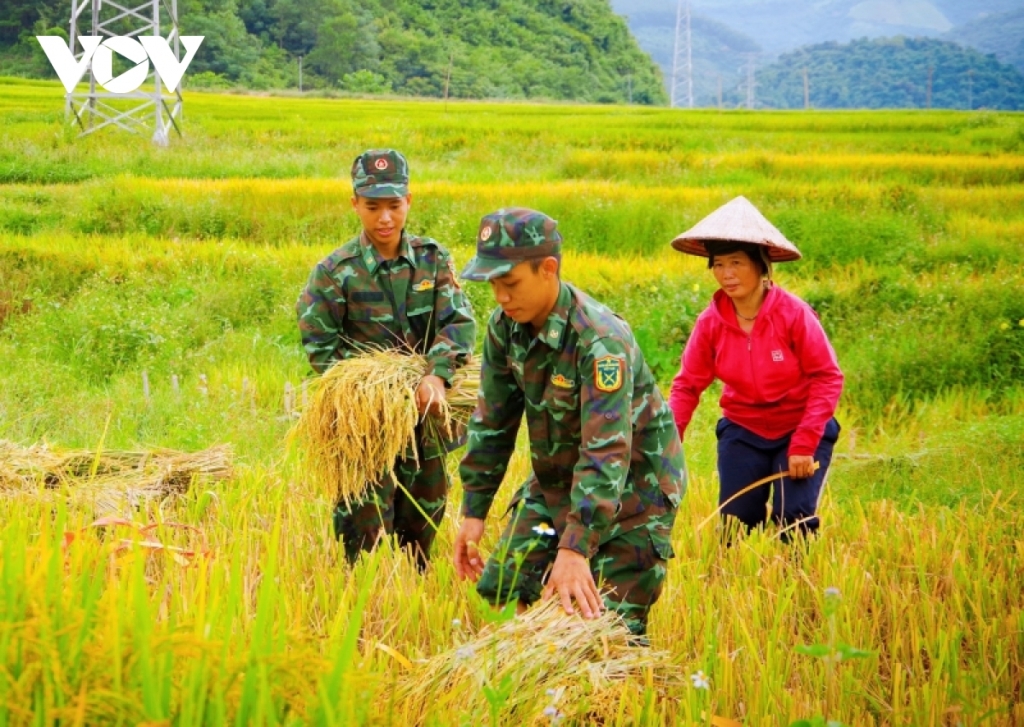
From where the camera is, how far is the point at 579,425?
2.85 m

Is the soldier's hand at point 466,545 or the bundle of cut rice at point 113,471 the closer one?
the soldier's hand at point 466,545

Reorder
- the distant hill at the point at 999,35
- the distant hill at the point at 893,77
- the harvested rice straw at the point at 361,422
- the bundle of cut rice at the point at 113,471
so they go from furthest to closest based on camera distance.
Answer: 1. the distant hill at the point at 999,35
2. the distant hill at the point at 893,77
3. the bundle of cut rice at the point at 113,471
4. the harvested rice straw at the point at 361,422

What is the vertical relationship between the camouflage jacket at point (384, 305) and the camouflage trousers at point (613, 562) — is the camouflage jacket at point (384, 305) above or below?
above

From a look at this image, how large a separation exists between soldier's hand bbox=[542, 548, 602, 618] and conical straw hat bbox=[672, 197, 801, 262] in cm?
149

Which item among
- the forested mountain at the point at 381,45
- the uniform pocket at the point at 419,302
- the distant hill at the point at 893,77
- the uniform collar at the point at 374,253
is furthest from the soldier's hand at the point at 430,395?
the distant hill at the point at 893,77

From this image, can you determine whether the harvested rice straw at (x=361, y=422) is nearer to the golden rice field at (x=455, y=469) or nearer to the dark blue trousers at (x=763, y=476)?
the golden rice field at (x=455, y=469)

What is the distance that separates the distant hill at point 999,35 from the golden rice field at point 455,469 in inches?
5450

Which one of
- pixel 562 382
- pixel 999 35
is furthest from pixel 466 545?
pixel 999 35

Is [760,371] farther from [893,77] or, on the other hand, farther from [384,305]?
[893,77]

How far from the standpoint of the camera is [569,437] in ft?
9.44

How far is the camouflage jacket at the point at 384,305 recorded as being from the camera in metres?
4.00

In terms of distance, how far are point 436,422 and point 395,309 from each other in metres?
0.49

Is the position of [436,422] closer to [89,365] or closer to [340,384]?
[340,384]

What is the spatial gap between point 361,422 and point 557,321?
1179 mm
